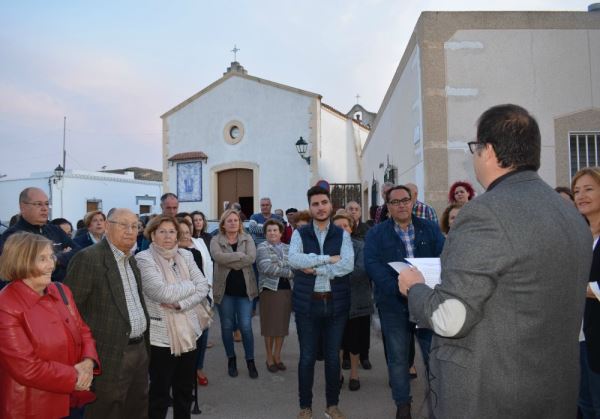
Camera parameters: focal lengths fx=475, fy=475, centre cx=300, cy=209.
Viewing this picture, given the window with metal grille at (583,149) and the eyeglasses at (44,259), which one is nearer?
the eyeglasses at (44,259)

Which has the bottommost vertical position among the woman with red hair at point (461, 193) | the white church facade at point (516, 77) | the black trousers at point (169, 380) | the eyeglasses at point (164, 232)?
the black trousers at point (169, 380)

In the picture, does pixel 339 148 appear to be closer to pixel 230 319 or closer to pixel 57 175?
pixel 230 319

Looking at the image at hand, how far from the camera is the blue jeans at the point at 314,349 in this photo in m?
4.21

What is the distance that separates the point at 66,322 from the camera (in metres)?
2.77

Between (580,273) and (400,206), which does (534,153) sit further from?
(400,206)

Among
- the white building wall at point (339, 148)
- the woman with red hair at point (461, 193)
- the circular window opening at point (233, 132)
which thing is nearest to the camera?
the woman with red hair at point (461, 193)

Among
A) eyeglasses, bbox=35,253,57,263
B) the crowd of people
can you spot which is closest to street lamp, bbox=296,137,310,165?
the crowd of people

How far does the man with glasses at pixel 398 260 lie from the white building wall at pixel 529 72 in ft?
11.7

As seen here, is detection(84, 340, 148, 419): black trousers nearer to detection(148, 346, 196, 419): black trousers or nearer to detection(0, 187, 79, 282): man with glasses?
detection(148, 346, 196, 419): black trousers

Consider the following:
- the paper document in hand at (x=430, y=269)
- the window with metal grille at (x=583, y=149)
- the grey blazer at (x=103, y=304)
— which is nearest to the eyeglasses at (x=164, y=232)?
the grey blazer at (x=103, y=304)

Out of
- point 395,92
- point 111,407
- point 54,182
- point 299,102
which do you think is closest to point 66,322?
point 111,407

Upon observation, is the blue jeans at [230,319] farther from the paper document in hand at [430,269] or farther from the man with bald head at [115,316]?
the paper document in hand at [430,269]

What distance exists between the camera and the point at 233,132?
1998cm

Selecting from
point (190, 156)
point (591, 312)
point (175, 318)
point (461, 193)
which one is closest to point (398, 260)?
point (591, 312)
